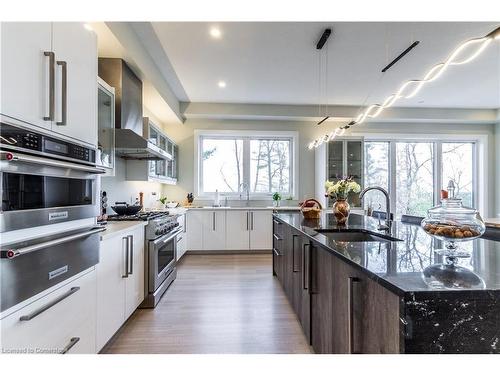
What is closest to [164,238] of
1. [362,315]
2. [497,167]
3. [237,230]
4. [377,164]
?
[237,230]

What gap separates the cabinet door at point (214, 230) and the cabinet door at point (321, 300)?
3393 mm

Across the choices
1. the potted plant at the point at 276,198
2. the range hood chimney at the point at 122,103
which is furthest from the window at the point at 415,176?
the range hood chimney at the point at 122,103

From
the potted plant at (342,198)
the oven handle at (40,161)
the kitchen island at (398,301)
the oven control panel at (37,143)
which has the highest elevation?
the oven control panel at (37,143)

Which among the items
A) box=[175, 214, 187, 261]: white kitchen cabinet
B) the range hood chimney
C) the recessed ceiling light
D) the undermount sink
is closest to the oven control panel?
the range hood chimney

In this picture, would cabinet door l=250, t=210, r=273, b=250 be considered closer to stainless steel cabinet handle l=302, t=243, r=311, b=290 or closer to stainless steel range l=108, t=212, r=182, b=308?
stainless steel range l=108, t=212, r=182, b=308

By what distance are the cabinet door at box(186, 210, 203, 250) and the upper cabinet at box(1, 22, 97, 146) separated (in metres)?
3.48

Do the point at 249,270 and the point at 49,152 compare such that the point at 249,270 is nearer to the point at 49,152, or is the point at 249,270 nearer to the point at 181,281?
the point at 181,281

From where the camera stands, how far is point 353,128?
5.98 metres

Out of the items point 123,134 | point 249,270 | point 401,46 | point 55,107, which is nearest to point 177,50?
point 123,134

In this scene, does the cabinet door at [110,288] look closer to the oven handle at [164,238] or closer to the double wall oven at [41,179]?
the double wall oven at [41,179]

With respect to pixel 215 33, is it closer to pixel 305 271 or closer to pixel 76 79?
pixel 76 79

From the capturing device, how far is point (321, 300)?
1.67 m

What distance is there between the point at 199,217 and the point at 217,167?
131 cm

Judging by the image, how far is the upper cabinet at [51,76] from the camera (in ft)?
3.58
